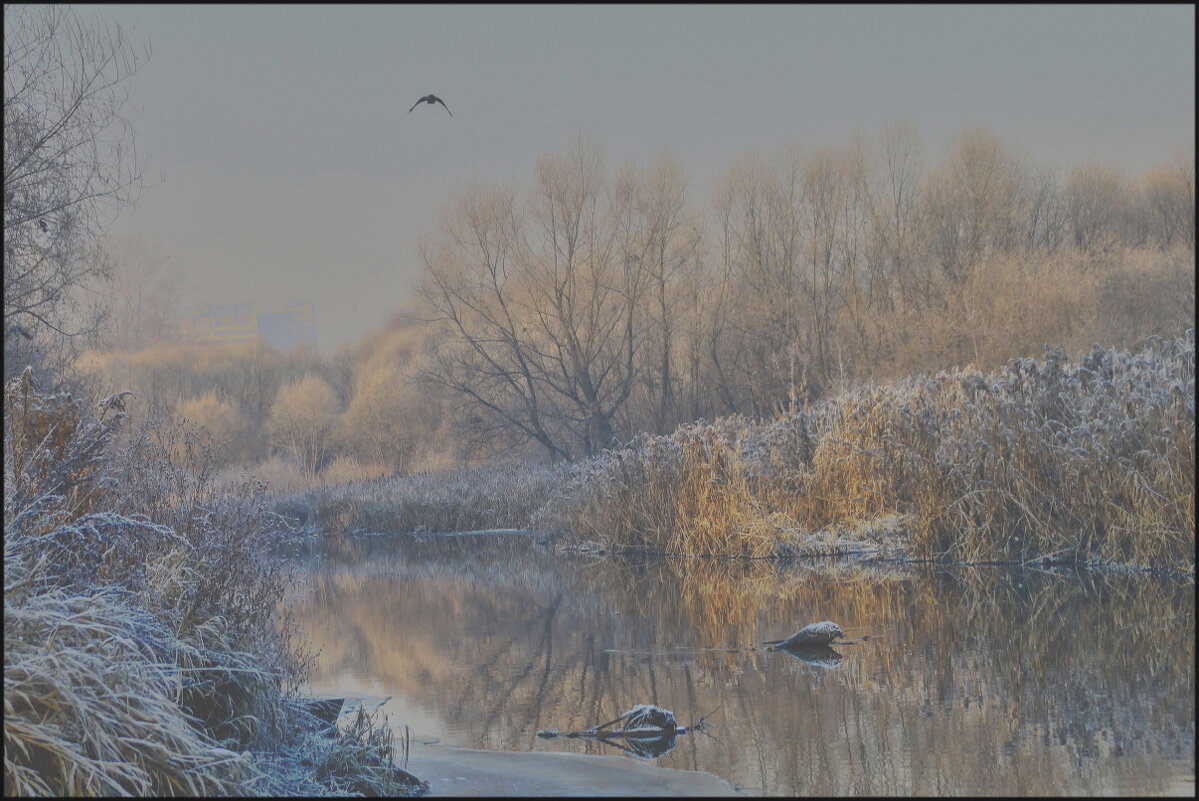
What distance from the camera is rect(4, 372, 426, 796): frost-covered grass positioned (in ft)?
13.1

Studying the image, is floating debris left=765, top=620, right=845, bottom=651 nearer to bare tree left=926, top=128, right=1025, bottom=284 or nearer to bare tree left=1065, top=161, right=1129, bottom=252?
bare tree left=926, top=128, right=1025, bottom=284

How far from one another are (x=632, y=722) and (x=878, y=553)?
8536 millimetres

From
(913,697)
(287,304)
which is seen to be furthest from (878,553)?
(287,304)

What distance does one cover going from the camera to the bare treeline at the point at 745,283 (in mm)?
28875

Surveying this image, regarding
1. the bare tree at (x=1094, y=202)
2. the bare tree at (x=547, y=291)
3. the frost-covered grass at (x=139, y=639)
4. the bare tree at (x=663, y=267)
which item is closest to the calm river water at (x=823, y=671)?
the frost-covered grass at (x=139, y=639)

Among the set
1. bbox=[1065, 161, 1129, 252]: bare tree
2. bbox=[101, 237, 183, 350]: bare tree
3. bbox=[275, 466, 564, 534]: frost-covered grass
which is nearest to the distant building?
bbox=[101, 237, 183, 350]: bare tree

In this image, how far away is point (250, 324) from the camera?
71.2m

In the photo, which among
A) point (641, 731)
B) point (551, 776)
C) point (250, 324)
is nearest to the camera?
point (551, 776)

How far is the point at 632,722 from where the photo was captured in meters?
5.98

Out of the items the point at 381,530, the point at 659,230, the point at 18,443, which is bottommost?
the point at 381,530

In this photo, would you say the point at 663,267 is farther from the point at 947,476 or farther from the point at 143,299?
the point at 143,299

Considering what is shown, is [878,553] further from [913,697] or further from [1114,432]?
[913,697]

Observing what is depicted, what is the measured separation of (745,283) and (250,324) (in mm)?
46384

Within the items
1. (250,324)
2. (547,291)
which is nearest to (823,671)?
(547,291)
